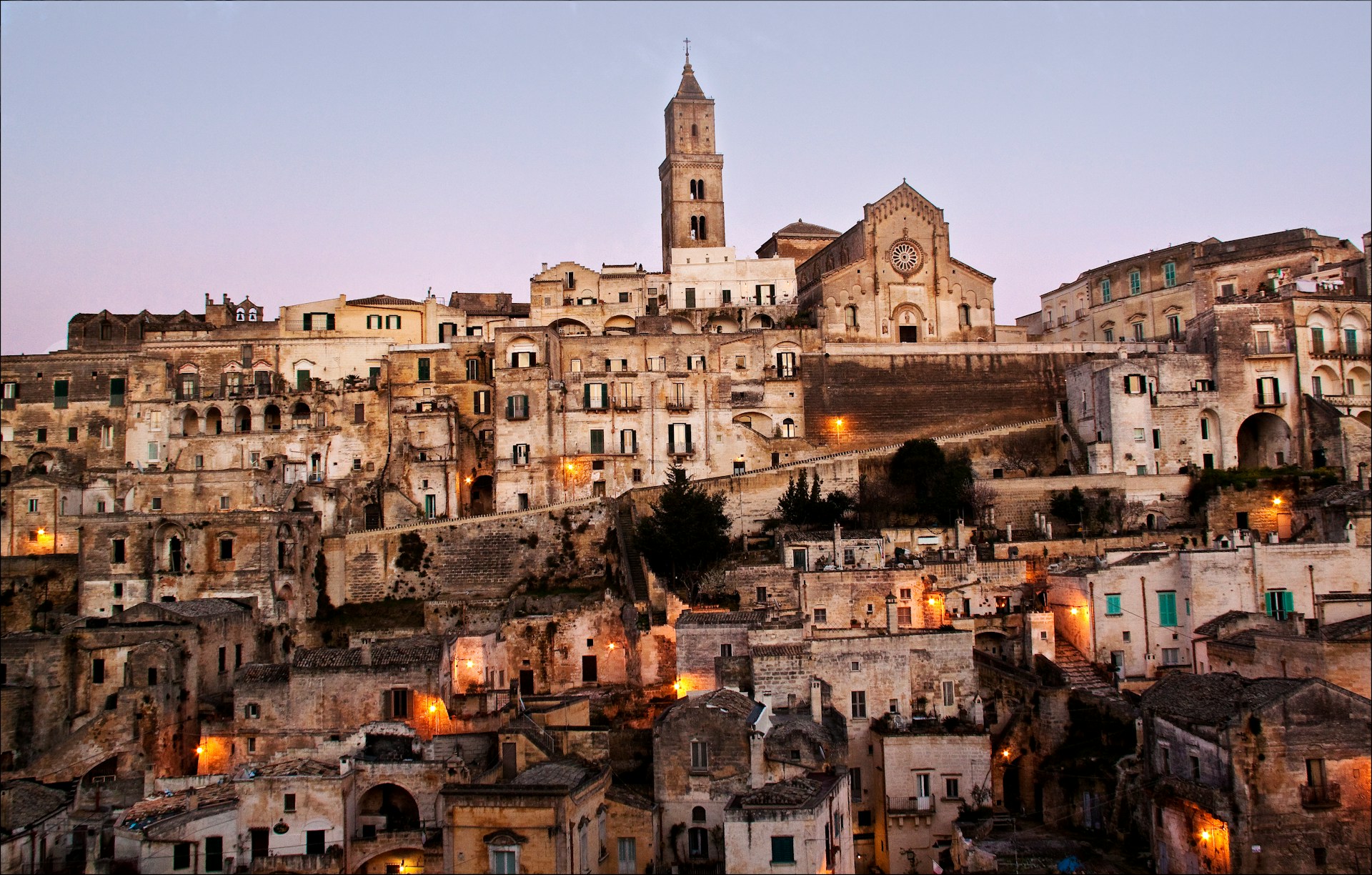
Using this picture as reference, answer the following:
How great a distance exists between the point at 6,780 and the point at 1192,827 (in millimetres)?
28944

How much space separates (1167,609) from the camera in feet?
119

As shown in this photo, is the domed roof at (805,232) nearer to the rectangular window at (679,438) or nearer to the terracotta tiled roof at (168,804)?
the rectangular window at (679,438)

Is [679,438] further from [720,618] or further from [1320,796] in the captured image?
[1320,796]

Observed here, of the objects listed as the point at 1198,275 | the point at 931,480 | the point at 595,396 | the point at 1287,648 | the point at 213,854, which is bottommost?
the point at 213,854

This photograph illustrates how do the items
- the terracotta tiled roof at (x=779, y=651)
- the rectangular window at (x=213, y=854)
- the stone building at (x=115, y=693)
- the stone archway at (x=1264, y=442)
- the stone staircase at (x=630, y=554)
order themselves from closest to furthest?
1. the rectangular window at (x=213, y=854)
2. the terracotta tiled roof at (x=779, y=651)
3. the stone building at (x=115, y=693)
4. the stone staircase at (x=630, y=554)
5. the stone archway at (x=1264, y=442)

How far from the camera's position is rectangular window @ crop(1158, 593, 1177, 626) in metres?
36.1

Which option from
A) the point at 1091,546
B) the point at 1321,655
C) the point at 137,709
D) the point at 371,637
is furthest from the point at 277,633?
the point at 1321,655

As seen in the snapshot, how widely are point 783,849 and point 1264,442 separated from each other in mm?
32965

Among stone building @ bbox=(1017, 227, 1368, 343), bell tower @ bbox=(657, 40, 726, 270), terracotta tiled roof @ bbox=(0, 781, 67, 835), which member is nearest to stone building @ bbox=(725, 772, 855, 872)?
terracotta tiled roof @ bbox=(0, 781, 67, 835)

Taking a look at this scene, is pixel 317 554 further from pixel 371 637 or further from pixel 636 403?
pixel 636 403

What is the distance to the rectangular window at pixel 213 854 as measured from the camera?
1153 inches

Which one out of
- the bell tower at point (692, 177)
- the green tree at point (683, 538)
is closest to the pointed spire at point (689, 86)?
the bell tower at point (692, 177)

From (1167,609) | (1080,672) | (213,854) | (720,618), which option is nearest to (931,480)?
(1167,609)

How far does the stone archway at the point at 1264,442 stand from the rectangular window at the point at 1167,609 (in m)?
14.8
